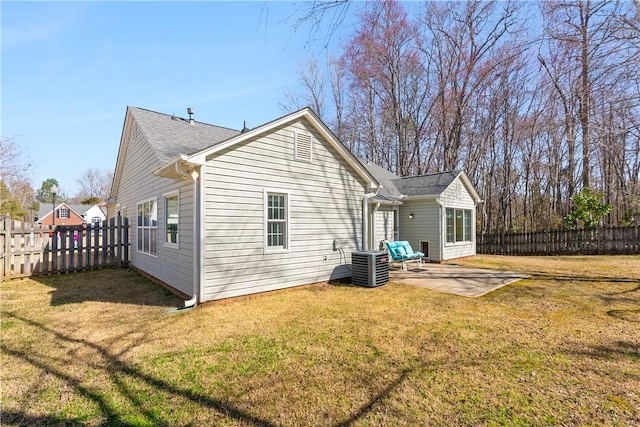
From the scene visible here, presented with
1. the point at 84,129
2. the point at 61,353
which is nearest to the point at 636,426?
the point at 61,353

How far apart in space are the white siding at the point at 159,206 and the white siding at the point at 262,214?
0.63 m

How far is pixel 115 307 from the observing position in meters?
5.93

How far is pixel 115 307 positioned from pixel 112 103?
26.2ft

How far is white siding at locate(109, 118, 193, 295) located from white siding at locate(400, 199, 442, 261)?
30.3ft

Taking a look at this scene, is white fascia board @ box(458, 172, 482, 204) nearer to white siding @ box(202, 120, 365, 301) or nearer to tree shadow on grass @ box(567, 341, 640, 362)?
white siding @ box(202, 120, 365, 301)

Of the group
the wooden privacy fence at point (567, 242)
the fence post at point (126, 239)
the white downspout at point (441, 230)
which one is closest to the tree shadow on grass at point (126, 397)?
the fence post at point (126, 239)

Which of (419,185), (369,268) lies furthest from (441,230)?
(369,268)

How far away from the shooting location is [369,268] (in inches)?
305

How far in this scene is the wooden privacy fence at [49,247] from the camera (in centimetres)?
867

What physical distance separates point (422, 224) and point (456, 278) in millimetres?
3844

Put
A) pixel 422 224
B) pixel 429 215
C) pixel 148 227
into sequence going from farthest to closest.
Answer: pixel 422 224 < pixel 429 215 < pixel 148 227

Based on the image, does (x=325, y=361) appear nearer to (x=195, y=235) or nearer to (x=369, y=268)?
(x=195, y=235)

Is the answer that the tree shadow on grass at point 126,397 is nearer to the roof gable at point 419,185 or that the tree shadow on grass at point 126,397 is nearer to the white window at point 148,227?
the white window at point 148,227

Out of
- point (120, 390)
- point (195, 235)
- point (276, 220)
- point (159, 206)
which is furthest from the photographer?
point (159, 206)
